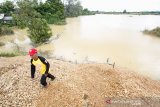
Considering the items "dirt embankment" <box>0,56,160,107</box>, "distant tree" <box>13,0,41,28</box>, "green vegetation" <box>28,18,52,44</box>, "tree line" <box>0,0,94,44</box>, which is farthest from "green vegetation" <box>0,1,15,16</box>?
"dirt embankment" <box>0,56,160,107</box>

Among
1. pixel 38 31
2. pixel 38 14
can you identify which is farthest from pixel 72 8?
pixel 38 31

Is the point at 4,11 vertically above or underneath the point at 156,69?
above

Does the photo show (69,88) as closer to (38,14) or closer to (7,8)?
(38,14)

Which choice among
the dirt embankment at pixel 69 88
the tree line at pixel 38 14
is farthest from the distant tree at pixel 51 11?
the dirt embankment at pixel 69 88

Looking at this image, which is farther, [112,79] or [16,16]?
[16,16]

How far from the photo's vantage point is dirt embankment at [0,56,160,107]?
6453 millimetres

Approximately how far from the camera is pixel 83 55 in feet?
52.7

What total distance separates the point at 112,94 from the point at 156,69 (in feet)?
22.2

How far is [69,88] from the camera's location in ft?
23.0

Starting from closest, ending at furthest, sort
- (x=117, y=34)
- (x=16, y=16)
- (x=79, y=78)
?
(x=79, y=78)
(x=117, y=34)
(x=16, y=16)

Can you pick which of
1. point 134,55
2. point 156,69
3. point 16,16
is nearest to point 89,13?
point 16,16

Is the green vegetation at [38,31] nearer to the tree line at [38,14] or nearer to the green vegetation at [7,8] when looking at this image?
the tree line at [38,14]

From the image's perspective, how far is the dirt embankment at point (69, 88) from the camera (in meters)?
6.45

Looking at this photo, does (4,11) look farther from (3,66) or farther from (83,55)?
(3,66)
